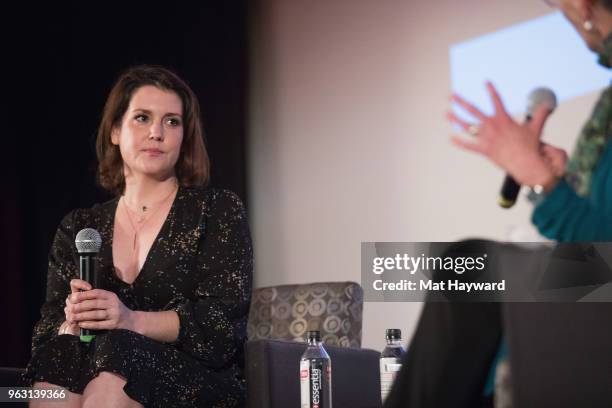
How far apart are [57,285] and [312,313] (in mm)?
744

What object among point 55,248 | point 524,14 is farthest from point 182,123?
point 524,14

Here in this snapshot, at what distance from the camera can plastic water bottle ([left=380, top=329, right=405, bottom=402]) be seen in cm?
232

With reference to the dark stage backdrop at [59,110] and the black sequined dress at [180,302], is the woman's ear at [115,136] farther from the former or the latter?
the dark stage backdrop at [59,110]

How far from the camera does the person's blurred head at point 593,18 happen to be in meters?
1.33

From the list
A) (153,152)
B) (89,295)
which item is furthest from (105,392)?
(153,152)

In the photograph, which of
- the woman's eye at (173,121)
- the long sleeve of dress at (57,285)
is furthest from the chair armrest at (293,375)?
the woman's eye at (173,121)

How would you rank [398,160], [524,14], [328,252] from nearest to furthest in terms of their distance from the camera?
[524,14] < [398,160] < [328,252]

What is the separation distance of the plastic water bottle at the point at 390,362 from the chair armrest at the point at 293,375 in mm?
45

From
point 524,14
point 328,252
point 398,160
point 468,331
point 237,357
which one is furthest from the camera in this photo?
point 328,252

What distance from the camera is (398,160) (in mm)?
3533

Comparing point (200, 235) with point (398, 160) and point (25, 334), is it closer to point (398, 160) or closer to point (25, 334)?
point (398, 160)

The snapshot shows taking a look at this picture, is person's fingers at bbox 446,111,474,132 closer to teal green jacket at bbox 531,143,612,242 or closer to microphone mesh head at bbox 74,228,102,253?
teal green jacket at bbox 531,143,612,242

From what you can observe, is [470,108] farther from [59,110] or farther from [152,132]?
[59,110]

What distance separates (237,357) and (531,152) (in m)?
1.11
